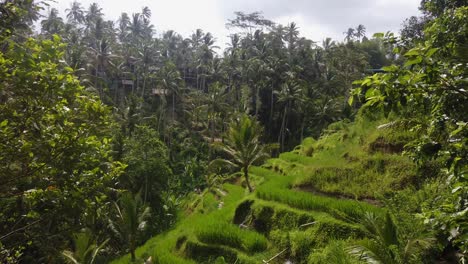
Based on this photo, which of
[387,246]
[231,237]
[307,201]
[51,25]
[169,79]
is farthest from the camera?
[51,25]

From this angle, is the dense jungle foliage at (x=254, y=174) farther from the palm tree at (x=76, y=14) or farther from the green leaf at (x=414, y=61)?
the palm tree at (x=76, y=14)

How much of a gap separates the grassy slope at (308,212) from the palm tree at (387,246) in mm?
1317

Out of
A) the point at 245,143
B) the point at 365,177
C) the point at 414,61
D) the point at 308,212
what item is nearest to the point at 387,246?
the point at 308,212

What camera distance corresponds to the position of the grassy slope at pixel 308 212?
10.4 meters

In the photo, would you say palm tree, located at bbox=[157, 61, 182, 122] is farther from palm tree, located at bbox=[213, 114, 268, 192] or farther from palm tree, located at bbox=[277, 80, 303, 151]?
palm tree, located at bbox=[213, 114, 268, 192]

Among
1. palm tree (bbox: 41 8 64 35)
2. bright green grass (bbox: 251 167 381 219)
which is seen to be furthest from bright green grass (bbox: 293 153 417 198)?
palm tree (bbox: 41 8 64 35)

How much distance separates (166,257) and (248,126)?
670 centimetres

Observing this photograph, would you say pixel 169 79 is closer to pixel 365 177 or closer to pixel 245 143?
pixel 245 143

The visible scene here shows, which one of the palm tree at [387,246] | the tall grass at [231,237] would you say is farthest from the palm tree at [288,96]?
the palm tree at [387,246]

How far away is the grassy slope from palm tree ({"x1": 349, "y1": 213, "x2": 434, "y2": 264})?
4.32 feet

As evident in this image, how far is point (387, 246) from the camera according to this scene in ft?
23.7

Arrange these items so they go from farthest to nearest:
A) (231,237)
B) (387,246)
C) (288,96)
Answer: (288,96) → (231,237) → (387,246)

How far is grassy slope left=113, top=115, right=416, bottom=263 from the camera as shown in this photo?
1036cm

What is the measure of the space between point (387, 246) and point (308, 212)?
4.28m
